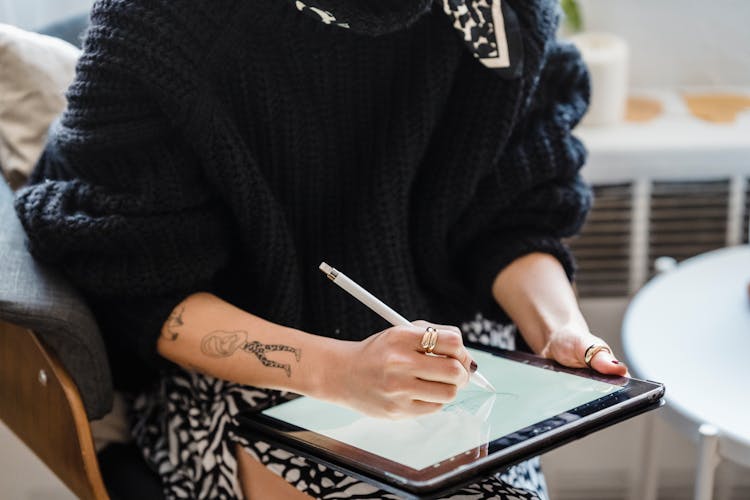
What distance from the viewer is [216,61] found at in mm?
862

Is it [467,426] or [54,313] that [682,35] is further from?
[54,313]

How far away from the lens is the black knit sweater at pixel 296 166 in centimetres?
84

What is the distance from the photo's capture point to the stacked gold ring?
72cm

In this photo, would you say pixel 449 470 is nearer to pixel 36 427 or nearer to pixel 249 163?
pixel 249 163

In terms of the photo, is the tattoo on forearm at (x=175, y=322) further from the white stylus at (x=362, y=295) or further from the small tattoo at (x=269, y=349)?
the white stylus at (x=362, y=295)

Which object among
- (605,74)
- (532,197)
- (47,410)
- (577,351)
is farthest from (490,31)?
(47,410)

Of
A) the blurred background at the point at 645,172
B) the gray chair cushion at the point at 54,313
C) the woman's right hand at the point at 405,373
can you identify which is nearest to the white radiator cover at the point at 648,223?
the blurred background at the point at 645,172

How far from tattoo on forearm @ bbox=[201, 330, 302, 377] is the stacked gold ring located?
0.15 m

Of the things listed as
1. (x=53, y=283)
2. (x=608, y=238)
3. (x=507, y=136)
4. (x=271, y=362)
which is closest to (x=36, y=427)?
(x=53, y=283)

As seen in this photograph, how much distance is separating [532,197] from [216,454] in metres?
0.41

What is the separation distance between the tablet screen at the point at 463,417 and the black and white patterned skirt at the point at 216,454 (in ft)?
0.20

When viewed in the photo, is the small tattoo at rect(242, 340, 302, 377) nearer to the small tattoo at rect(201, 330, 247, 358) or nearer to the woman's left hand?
the small tattoo at rect(201, 330, 247, 358)

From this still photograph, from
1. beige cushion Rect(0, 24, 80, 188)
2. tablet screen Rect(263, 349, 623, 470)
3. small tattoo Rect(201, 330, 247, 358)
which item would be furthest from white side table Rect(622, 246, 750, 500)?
beige cushion Rect(0, 24, 80, 188)

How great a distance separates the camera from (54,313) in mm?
841
